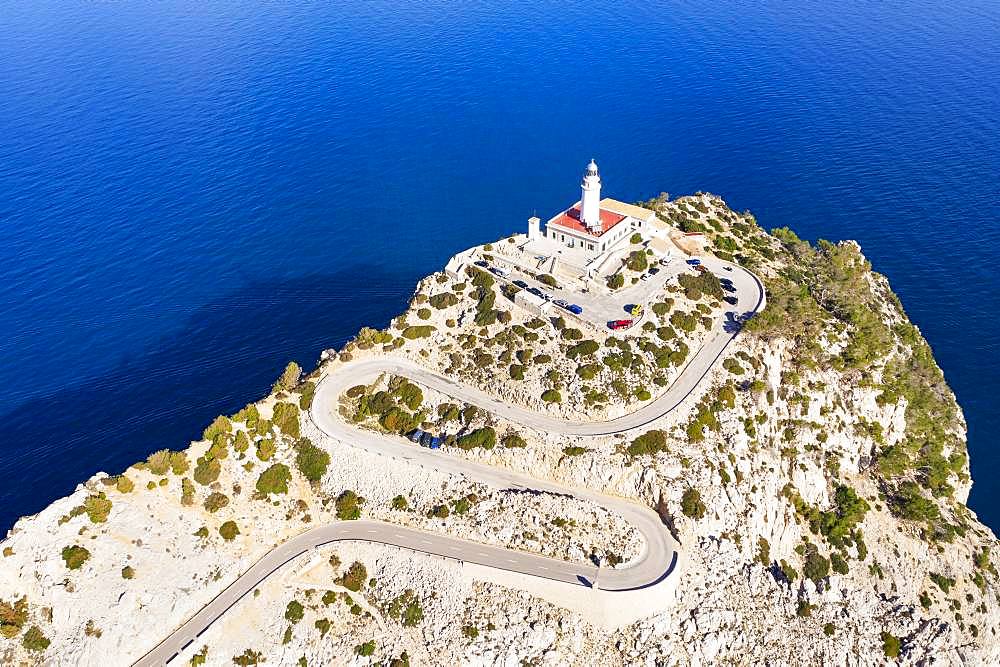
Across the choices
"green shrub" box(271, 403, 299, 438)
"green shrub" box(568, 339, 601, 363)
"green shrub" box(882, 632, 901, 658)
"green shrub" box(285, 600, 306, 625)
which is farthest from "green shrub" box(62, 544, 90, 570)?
"green shrub" box(882, 632, 901, 658)

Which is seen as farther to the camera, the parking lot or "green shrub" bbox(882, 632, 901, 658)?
the parking lot

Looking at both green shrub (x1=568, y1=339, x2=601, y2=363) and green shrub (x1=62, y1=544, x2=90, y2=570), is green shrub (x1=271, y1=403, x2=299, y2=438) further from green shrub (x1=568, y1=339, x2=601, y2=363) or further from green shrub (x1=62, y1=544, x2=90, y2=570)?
green shrub (x1=568, y1=339, x2=601, y2=363)

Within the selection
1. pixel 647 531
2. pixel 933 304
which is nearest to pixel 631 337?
pixel 647 531

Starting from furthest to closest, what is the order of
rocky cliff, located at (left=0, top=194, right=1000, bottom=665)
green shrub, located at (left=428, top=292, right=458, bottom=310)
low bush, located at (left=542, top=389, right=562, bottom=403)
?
1. green shrub, located at (left=428, top=292, right=458, bottom=310)
2. low bush, located at (left=542, top=389, right=562, bottom=403)
3. rocky cliff, located at (left=0, top=194, right=1000, bottom=665)

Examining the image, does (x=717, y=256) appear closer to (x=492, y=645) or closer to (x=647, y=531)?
(x=647, y=531)

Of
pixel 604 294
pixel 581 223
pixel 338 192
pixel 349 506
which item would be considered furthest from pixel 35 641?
pixel 338 192

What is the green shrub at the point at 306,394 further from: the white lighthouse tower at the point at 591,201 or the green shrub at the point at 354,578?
the white lighthouse tower at the point at 591,201

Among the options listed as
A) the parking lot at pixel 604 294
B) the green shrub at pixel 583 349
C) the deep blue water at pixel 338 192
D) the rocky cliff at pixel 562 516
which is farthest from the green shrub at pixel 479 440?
the deep blue water at pixel 338 192
